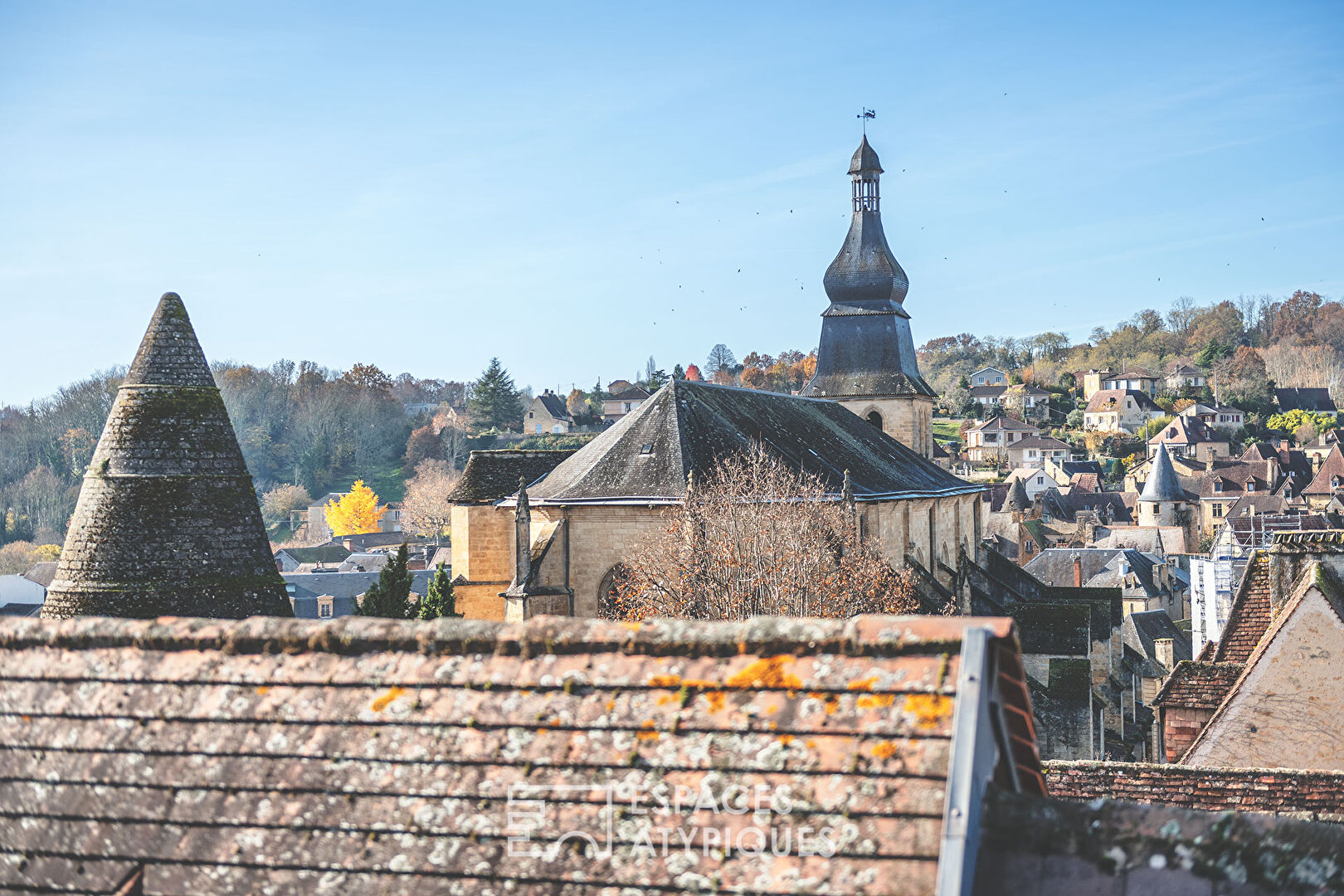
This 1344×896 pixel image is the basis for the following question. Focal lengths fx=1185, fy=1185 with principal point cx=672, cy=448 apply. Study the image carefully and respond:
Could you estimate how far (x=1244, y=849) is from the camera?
3.67 m

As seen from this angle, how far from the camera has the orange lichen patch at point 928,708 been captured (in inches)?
149

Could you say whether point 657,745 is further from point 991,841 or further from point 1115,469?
point 1115,469

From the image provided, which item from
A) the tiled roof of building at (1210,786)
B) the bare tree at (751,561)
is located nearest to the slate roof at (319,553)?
the bare tree at (751,561)

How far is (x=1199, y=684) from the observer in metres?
12.7

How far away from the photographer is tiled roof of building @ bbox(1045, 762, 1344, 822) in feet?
30.9

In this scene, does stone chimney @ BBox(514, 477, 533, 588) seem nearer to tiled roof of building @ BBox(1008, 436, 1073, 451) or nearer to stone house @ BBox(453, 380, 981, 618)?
stone house @ BBox(453, 380, 981, 618)

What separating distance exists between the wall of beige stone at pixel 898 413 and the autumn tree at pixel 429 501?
47930mm

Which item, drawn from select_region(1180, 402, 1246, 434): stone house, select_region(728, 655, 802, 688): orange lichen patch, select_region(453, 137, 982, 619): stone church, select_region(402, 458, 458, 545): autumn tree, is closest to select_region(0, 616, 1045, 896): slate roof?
select_region(728, 655, 802, 688): orange lichen patch

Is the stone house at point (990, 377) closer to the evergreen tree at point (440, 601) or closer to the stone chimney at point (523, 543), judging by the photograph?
the evergreen tree at point (440, 601)

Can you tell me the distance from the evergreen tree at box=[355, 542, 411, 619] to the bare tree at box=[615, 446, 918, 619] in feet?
12.7

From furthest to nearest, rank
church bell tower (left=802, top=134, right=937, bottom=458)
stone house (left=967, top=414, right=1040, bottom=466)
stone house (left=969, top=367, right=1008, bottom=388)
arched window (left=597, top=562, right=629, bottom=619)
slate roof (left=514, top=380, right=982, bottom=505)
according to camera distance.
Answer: stone house (left=969, top=367, right=1008, bottom=388) → stone house (left=967, top=414, right=1040, bottom=466) → church bell tower (left=802, top=134, right=937, bottom=458) → slate roof (left=514, top=380, right=982, bottom=505) → arched window (left=597, top=562, right=629, bottom=619)

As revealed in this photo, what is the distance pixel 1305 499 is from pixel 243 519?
7881cm

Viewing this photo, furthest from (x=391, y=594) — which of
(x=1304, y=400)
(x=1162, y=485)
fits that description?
(x=1304, y=400)

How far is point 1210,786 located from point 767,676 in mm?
7561
